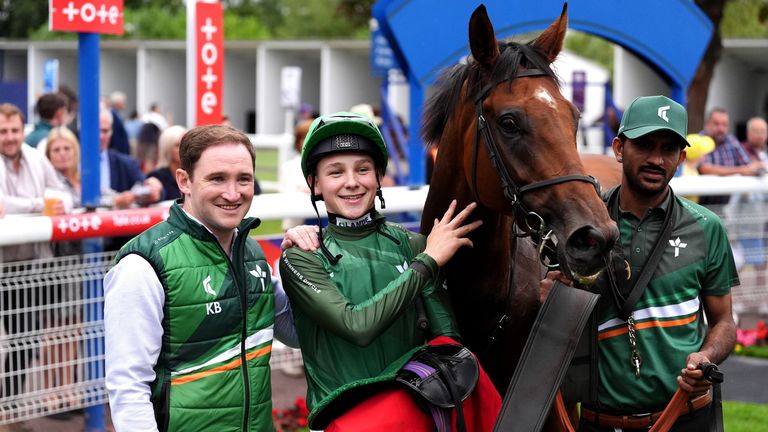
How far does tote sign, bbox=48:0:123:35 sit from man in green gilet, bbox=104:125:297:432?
2.35 meters

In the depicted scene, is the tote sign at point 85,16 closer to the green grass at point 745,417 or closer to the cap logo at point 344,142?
the cap logo at point 344,142

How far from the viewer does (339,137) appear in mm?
2631

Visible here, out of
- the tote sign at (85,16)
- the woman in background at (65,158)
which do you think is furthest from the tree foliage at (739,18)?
the tote sign at (85,16)

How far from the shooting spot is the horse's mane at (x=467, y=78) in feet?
9.32

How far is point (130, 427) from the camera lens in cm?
229

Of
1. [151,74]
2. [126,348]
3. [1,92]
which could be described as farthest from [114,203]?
[151,74]

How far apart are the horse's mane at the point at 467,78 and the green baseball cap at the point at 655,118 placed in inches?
10.3

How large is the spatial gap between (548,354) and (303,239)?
787mm

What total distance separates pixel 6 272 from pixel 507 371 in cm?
222

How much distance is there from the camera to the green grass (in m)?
5.01

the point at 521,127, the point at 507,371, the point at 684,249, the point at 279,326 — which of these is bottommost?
the point at 507,371

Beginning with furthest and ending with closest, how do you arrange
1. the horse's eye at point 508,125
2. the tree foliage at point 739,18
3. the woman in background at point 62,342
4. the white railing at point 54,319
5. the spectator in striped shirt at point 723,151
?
the tree foliage at point 739,18
the spectator in striped shirt at point 723,151
the woman in background at point 62,342
the white railing at point 54,319
the horse's eye at point 508,125

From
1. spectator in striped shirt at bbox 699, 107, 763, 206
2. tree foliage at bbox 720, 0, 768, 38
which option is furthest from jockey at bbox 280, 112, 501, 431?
tree foliage at bbox 720, 0, 768, 38

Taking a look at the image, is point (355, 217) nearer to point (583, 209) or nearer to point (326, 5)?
point (583, 209)
